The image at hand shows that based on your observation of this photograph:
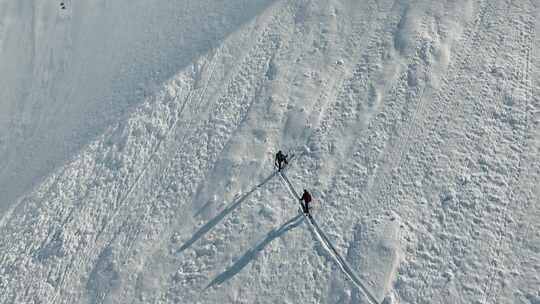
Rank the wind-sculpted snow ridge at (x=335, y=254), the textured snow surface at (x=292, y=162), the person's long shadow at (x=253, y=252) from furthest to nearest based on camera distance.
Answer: the person's long shadow at (x=253, y=252)
the textured snow surface at (x=292, y=162)
the wind-sculpted snow ridge at (x=335, y=254)

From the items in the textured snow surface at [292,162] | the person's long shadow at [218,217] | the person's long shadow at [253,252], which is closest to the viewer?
the textured snow surface at [292,162]

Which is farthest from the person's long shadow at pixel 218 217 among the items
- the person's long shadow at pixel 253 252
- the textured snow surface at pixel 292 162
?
the person's long shadow at pixel 253 252

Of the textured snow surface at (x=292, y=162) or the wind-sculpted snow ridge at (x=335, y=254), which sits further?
the textured snow surface at (x=292, y=162)

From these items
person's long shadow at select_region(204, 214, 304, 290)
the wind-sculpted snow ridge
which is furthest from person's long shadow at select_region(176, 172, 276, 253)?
person's long shadow at select_region(204, 214, 304, 290)

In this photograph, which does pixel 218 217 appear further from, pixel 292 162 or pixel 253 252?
pixel 292 162

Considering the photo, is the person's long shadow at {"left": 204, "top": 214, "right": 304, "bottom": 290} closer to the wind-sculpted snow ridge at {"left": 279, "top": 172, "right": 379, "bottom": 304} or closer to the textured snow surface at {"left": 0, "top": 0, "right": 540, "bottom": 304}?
the textured snow surface at {"left": 0, "top": 0, "right": 540, "bottom": 304}

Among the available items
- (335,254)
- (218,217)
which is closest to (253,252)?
(218,217)

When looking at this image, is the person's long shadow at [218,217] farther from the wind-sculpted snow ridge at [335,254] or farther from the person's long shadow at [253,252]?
the person's long shadow at [253,252]

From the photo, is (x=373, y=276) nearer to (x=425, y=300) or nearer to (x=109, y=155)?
(x=425, y=300)
